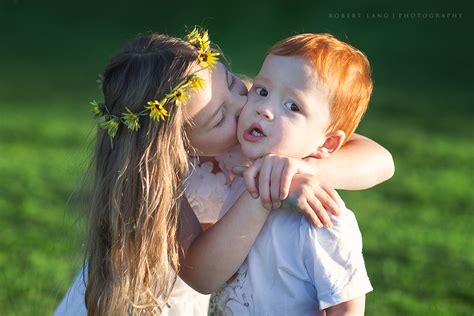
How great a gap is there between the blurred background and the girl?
25 centimetres

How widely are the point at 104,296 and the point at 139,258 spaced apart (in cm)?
19

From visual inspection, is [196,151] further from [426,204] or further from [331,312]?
[426,204]

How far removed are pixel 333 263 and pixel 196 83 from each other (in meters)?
0.75

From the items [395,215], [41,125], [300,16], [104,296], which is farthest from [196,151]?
[300,16]

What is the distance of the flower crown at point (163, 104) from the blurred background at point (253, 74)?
0.27m

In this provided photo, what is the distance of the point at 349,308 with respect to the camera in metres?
3.10

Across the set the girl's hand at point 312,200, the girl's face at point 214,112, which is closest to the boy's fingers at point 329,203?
the girl's hand at point 312,200

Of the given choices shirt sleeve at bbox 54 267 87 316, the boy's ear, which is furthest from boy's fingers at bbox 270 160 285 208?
shirt sleeve at bbox 54 267 87 316

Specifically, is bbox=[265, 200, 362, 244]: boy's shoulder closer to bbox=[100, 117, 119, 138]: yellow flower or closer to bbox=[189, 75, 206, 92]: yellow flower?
bbox=[189, 75, 206, 92]: yellow flower

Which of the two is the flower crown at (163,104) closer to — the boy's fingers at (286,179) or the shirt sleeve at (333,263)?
the boy's fingers at (286,179)

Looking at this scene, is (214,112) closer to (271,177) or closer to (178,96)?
(178,96)

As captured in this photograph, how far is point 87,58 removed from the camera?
13.4 metres

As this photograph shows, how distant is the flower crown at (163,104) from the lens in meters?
3.18

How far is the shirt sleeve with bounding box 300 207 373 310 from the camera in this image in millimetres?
3066
